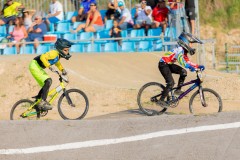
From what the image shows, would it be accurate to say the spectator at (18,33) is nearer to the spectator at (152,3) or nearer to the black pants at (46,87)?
the spectator at (152,3)

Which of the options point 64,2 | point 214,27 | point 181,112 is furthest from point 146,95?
point 214,27

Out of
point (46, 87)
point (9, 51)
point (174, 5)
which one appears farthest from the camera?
point (9, 51)

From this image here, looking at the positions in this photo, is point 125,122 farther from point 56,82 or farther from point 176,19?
point 176,19

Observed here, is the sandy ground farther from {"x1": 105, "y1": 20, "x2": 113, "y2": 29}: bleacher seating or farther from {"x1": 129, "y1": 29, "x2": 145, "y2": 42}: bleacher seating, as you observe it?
{"x1": 105, "y1": 20, "x2": 113, "y2": 29}: bleacher seating

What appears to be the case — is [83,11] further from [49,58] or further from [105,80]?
[49,58]

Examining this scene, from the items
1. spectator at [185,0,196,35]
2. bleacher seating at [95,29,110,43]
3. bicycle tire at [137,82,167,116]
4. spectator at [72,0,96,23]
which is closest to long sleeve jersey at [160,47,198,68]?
bicycle tire at [137,82,167,116]

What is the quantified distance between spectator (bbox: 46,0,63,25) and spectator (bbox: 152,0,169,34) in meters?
3.51

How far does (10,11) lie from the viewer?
25625mm

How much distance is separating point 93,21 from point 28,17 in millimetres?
2329

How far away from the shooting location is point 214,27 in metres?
28.7

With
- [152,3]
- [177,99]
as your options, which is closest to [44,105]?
[177,99]

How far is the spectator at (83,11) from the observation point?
970 inches

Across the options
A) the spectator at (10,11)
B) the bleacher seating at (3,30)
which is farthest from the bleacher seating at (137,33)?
the bleacher seating at (3,30)

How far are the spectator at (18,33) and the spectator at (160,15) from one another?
4102 millimetres
